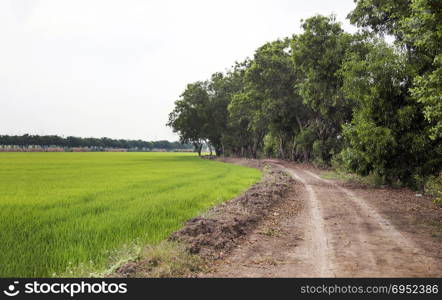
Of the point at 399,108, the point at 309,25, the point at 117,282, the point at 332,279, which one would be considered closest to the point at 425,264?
the point at 332,279

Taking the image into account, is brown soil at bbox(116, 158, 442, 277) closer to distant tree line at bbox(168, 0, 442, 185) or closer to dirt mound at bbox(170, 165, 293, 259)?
dirt mound at bbox(170, 165, 293, 259)

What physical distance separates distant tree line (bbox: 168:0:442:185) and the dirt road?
418cm

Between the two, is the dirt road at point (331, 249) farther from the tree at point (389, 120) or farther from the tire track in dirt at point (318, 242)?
the tree at point (389, 120)

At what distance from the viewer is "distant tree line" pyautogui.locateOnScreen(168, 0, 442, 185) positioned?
12.5 meters

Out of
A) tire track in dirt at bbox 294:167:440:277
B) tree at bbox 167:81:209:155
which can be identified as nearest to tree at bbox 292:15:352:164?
tire track in dirt at bbox 294:167:440:277

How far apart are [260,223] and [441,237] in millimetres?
5254

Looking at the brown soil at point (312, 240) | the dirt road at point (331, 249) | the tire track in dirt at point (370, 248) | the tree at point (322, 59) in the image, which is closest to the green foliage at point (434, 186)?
the brown soil at point (312, 240)

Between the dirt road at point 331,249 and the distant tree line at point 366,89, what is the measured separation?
13.7 feet

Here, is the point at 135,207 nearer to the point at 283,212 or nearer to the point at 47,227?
the point at 47,227

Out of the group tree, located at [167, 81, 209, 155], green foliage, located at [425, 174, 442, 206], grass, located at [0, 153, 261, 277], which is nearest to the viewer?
grass, located at [0, 153, 261, 277]

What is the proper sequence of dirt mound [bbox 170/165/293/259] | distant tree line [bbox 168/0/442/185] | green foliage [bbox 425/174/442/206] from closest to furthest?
1. dirt mound [bbox 170/165/293/259]
2. distant tree line [bbox 168/0/442/185]
3. green foliage [bbox 425/174/442/206]

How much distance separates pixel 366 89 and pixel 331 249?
13.8 m

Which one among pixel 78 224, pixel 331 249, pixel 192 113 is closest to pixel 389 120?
pixel 331 249

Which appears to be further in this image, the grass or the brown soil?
the grass
